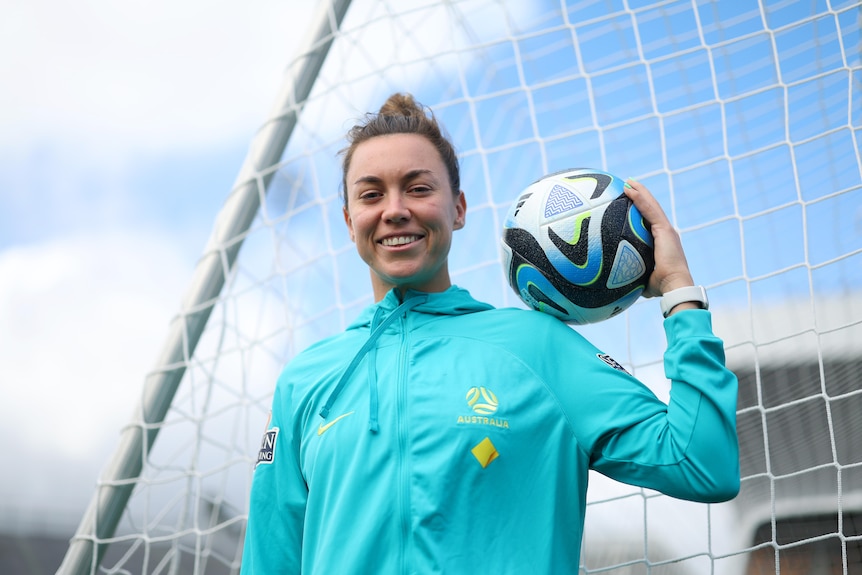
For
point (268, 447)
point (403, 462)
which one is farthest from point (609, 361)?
point (268, 447)

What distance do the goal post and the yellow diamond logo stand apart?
5.34 ft

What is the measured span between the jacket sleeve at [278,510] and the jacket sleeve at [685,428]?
0.59 metres

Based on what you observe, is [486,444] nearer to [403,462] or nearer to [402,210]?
[403,462]

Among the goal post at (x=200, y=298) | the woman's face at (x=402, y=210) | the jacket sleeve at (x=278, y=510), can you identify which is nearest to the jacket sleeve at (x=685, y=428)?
the woman's face at (x=402, y=210)

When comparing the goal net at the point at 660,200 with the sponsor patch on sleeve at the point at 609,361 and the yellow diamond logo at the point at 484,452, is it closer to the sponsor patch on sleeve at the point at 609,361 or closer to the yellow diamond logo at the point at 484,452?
the sponsor patch on sleeve at the point at 609,361

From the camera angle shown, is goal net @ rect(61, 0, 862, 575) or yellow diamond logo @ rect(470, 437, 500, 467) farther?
goal net @ rect(61, 0, 862, 575)

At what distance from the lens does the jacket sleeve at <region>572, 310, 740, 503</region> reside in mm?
1422

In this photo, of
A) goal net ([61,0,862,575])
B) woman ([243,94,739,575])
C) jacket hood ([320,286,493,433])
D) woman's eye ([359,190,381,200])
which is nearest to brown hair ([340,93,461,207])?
woman ([243,94,739,575])

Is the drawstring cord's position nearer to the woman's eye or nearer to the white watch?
the woman's eye

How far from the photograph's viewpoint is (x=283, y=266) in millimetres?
3109

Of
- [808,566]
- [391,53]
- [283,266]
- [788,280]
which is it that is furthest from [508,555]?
[391,53]

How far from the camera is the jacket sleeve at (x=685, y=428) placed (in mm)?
1422

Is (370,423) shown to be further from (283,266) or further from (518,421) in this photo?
(283,266)

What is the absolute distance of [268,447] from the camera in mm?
1771
